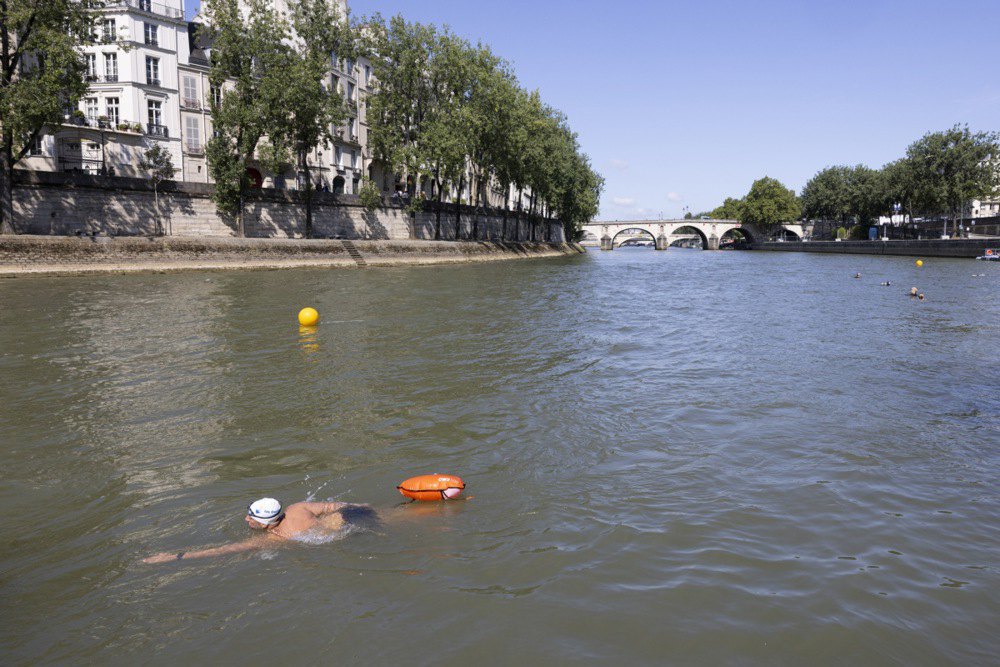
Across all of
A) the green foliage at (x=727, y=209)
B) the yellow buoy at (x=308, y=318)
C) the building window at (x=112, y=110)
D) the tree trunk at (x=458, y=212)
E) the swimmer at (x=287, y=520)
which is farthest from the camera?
the green foliage at (x=727, y=209)

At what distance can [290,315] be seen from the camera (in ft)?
69.8

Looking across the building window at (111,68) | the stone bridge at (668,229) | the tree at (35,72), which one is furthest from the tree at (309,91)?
the stone bridge at (668,229)

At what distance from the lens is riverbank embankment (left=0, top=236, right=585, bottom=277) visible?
3309cm

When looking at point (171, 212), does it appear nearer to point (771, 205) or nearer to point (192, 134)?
point (192, 134)

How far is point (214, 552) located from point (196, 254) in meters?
37.9

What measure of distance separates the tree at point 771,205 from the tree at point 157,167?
119 meters

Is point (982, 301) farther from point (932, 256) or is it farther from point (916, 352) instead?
point (932, 256)

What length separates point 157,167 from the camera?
4788 centimetres

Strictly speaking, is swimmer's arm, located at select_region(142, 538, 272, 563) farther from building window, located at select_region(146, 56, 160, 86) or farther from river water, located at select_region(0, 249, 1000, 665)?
building window, located at select_region(146, 56, 160, 86)

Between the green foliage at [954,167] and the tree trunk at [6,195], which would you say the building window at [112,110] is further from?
the green foliage at [954,167]

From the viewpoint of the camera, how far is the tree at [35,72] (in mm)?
31375

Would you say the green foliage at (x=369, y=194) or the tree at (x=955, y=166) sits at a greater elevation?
the tree at (x=955, y=166)

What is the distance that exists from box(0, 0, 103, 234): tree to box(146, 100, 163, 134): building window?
585 inches


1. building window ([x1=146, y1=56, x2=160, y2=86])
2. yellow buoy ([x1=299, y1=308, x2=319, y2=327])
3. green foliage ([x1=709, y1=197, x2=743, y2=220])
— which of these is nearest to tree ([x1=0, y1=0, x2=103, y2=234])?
building window ([x1=146, y1=56, x2=160, y2=86])
